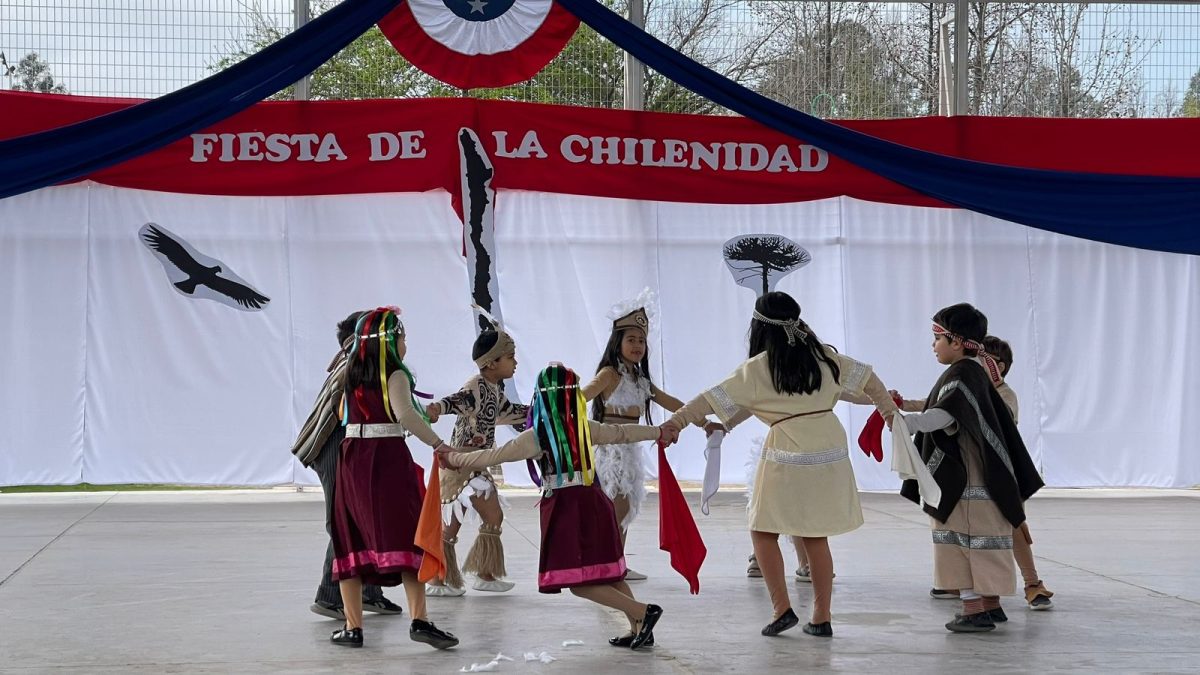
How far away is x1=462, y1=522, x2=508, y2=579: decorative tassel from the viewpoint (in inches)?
305

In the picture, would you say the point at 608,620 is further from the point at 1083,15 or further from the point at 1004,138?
the point at 1083,15

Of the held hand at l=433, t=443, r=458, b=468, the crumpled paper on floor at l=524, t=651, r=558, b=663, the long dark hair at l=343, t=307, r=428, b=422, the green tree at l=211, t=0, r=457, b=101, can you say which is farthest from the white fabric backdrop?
the crumpled paper on floor at l=524, t=651, r=558, b=663

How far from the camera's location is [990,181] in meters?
10.8

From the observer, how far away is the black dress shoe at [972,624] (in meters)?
6.48

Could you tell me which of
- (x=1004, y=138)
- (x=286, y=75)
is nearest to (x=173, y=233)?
(x=286, y=75)

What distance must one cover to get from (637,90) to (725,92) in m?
2.72

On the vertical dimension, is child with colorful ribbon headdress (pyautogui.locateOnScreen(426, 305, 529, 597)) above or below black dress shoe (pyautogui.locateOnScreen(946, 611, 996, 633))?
above

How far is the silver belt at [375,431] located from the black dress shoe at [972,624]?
2.74 m

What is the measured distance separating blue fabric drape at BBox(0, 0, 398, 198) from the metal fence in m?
3.17

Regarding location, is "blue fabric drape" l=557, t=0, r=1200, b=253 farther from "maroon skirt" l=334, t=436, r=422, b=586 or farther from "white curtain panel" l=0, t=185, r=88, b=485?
"white curtain panel" l=0, t=185, r=88, b=485

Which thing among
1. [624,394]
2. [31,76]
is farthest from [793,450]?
[31,76]

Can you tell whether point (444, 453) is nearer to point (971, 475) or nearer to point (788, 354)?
point (788, 354)

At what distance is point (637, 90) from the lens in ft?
41.8

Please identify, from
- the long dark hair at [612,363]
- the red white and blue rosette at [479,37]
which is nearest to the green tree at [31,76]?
the red white and blue rosette at [479,37]
